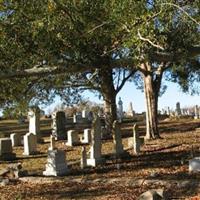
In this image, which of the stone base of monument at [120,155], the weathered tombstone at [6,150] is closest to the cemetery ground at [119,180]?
the stone base of monument at [120,155]

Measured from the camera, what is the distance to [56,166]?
16391mm

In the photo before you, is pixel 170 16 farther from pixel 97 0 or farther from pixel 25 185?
pixel 25 185

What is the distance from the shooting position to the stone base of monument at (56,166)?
645 inches

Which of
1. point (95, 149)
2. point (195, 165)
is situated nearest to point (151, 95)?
point (95, 149)

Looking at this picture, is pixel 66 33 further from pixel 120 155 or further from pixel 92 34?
pixel 120 155

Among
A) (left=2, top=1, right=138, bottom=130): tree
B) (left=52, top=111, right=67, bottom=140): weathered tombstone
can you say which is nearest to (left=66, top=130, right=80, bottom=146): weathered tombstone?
(left=52, top=111, right=67, bottom=140): weathered tombstone

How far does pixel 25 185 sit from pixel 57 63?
3.56 metres

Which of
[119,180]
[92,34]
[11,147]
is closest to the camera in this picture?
[92,34]

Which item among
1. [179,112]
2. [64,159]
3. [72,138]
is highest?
[179,112]

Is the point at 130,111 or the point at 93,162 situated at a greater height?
the point at 130,111

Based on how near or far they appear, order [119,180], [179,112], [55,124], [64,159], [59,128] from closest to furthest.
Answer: [119,180], [64,159], [59,128], [55,124], [179,112]

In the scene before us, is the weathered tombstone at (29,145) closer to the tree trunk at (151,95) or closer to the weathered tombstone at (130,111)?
the tree trunk at (151,95)

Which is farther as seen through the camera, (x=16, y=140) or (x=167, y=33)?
(x=16, y=140)

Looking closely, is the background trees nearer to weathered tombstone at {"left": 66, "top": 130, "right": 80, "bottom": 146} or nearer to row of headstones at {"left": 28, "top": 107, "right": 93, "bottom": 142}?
weathered tombstone at {"left": 66, "top": 130, "right": 80, "bottom": 146}
